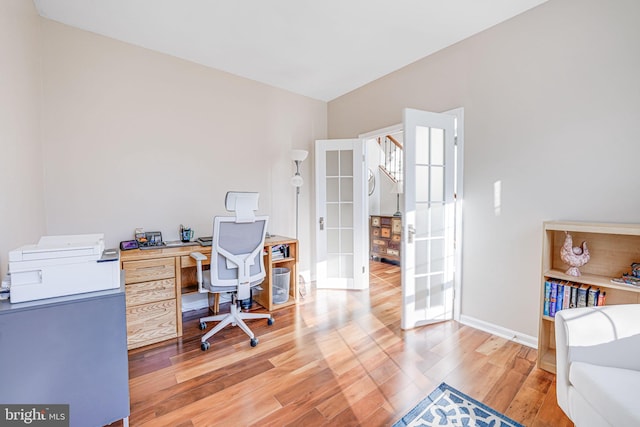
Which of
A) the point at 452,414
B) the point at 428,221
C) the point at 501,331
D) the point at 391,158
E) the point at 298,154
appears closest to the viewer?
the point at 452,414

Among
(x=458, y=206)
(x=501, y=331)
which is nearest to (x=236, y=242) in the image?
(x=458, y=206)

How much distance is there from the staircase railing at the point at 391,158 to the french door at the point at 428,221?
Answer: 9.77 ft

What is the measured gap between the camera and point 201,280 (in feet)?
7.80

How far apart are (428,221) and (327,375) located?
159cm

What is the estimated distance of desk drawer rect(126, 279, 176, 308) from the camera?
2.26 meters

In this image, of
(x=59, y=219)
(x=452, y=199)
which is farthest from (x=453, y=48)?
(x=59, y=219)

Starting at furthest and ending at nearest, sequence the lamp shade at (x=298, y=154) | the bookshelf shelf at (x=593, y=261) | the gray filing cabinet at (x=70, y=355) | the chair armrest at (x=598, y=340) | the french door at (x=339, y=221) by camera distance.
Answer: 1. the french door at (x=339, y=221)
2. the lamp shade at (x=298, y=154)
3. the bookshelf shelf at (x=593, y=261)
4. the chair armrest at (x=598, y=340)
5. the gray filing cabinet at (x=70, y=355)

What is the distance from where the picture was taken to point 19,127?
5.82 feet

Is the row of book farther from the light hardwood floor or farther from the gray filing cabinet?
the gray filing cabinet

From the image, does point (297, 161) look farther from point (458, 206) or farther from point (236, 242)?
point (458, 206)

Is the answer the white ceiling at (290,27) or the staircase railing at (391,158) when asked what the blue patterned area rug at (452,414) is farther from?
the staircase railing at (391,158)

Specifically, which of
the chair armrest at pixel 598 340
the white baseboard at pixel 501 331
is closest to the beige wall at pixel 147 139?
the white baseboard at pixel 501 331

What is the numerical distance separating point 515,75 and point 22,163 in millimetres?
3610

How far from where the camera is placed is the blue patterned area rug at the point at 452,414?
1.50 m
